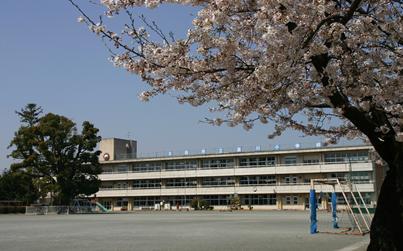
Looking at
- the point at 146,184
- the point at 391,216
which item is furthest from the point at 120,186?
the point at 391,216

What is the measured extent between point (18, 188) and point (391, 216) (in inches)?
2518

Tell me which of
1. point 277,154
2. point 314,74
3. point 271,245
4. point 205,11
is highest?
point 277,154

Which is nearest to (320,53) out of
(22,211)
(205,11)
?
(205,11)

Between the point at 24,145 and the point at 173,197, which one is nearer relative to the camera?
the point at 24,145

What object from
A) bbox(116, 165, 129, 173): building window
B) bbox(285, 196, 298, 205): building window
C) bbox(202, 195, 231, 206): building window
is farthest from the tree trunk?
bbox(116, 165, 129, 173): building window

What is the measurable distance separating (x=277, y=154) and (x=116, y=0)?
234 ft

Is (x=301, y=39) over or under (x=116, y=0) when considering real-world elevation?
under

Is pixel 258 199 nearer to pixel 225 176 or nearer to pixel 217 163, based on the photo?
pixel 225 176

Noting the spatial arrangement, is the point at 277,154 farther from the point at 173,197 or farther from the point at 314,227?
the point at 314,227

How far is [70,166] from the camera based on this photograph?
6084 cm

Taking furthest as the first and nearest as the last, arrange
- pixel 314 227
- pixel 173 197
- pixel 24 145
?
pixel 173 197, pixel 24 145, pixel 314 227

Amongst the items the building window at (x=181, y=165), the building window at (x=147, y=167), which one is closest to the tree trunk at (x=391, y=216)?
the building window at (x=181, y=165)

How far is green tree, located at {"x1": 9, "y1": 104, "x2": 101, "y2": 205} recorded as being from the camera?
5975 centimetres

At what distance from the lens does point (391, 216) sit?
8.04 meters
